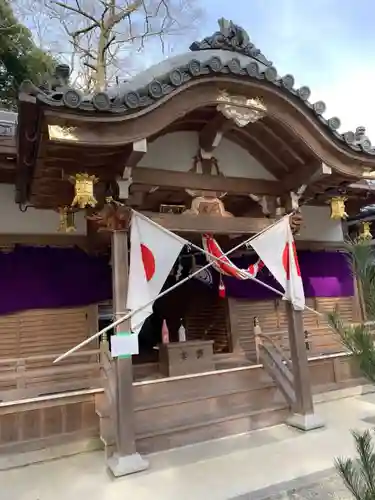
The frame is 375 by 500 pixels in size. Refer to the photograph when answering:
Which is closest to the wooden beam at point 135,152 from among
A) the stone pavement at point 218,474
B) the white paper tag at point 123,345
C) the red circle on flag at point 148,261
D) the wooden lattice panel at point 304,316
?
the red circle on flag at point 148,261

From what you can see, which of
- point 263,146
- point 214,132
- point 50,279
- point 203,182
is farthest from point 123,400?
point 263,146

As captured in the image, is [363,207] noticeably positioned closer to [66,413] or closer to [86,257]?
[86,257]

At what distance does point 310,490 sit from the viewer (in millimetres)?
3785

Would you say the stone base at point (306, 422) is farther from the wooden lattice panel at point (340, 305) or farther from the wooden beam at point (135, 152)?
the wooden beam at point (135, 152)

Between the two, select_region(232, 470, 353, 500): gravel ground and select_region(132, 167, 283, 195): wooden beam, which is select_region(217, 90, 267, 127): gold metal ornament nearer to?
select_region(132, 167, 283, 195): wooden beam

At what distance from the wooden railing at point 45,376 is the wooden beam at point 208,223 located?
82.7 inches

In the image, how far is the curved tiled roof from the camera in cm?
391

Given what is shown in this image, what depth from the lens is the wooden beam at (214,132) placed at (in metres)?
5.14

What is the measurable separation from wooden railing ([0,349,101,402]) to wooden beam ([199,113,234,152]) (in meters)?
3.28

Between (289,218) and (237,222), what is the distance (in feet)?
2.84

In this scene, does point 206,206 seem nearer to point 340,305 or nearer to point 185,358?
point 185,358

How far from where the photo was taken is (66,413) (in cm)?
505

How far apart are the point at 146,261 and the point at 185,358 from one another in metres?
2.80

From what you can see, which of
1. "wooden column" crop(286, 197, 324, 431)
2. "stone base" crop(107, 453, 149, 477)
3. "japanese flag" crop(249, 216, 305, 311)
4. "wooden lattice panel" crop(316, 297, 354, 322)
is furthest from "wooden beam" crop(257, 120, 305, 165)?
"stone base" crop(107, 453, 149, 477)
